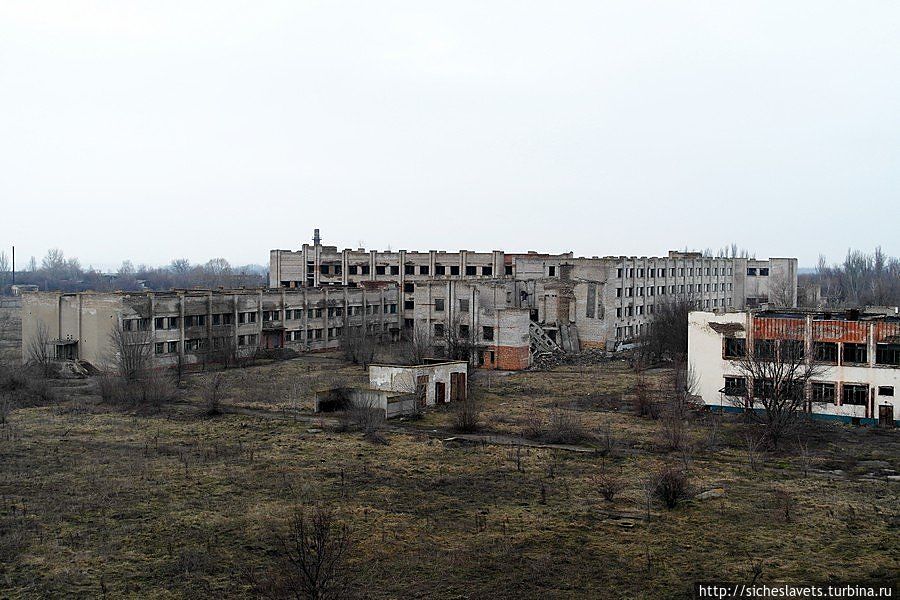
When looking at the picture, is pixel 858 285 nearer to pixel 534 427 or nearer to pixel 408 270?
pixel 408 270

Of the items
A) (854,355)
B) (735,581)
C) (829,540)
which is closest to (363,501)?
(735,581)

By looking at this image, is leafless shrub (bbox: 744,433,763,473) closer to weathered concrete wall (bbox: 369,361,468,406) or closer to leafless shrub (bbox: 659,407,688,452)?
leafless shrub (bbox: 659,407,688,452)

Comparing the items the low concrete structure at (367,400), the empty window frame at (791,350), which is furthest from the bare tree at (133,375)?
the empty window frame at (791,350)

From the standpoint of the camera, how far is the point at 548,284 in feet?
193

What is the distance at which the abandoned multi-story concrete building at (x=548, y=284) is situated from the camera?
5459 centimetres

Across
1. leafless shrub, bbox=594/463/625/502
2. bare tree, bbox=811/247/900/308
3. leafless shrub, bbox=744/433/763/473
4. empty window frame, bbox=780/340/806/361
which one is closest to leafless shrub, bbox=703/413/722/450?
leafless shrub, bbox=744/433/763/473

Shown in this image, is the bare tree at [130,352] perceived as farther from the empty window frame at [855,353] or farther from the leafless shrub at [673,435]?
the empty window frame at [855,353]

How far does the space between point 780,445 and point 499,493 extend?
11.5m

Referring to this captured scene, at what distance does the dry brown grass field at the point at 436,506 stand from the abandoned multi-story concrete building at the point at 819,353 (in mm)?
1926

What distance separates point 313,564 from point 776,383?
21.4 metres

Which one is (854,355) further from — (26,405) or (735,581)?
(26,405)

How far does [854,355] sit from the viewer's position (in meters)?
32.2

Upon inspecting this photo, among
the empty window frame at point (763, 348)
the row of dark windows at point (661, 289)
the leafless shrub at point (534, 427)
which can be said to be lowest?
the leafless shrub at point (534, 427)

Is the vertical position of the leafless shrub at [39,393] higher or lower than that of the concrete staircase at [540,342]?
lower
